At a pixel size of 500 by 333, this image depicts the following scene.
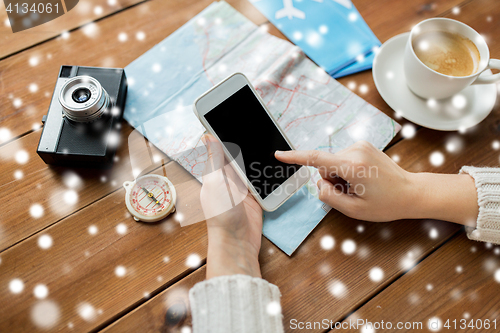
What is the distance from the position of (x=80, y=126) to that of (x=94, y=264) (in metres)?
0.25


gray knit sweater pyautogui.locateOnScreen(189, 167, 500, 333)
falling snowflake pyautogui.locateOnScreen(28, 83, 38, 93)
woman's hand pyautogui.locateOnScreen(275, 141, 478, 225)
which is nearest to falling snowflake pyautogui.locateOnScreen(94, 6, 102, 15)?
falling snowflake pyautogui.locateOnScreen(28, 83, 38, 93)

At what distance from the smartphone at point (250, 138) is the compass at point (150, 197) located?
0.13 metres

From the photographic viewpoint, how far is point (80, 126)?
60 centimetres

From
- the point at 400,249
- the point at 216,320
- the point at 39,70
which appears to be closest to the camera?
the point at 216,320

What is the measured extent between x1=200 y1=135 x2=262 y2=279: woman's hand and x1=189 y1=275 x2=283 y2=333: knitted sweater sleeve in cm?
3

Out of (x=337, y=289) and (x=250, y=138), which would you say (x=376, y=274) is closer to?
(x=337, y=289)

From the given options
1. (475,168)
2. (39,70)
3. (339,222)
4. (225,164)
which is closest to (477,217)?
(475,168)

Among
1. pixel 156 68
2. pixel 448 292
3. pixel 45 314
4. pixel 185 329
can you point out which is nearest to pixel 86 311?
pixel 45 314

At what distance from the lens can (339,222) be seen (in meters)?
0.62

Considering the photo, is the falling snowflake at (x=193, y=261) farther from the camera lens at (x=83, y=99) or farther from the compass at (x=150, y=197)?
the camera lens at (x=83, y=99)

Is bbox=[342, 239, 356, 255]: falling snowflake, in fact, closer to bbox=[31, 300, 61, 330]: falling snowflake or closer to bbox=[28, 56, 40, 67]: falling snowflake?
bbox=[31, 300, 61, 330]: falling snowflake

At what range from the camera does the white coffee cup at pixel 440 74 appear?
61 centimetres

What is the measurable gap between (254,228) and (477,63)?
54 cm

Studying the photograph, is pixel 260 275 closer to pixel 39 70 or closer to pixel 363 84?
pixel 363 84
